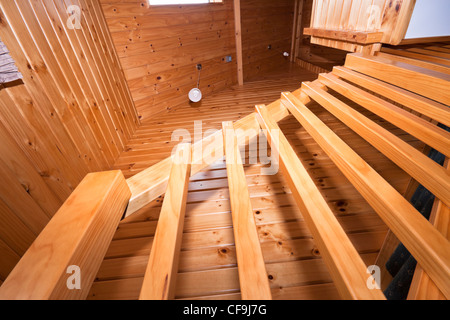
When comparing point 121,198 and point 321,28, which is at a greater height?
point 321,28

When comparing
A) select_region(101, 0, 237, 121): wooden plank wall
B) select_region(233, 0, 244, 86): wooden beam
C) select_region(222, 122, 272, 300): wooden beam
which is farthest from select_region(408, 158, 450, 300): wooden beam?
select_region(233, 0, 244, 86): wooden beam

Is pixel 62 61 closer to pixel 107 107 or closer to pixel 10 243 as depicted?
pixel 107 107

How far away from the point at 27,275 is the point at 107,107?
1.99 metres

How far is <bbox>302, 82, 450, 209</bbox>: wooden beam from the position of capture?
2.63 ft

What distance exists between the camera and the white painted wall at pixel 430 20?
1.76 meters

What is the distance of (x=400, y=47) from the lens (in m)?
2.02

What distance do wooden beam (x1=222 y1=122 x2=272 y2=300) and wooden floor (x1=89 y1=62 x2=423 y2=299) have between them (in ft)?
1.36

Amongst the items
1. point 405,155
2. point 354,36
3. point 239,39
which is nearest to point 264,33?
point 239,39

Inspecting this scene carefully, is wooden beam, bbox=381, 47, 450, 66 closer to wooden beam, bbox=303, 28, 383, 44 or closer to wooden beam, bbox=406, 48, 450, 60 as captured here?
wooden beam, bbox=406, 48, 450, 60

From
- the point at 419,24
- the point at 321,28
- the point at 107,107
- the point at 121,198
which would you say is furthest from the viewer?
the point at 321,28

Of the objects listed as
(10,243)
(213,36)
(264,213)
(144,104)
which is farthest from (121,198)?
(213,36)

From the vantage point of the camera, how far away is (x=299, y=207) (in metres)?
0.98
